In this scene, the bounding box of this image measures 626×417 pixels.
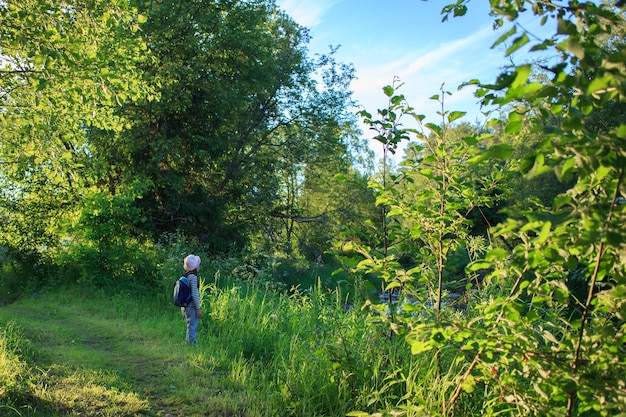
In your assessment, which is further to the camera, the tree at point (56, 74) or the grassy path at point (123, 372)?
the tree at point (56, 74)

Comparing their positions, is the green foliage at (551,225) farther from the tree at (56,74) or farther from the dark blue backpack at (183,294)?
the tree at (56,74)

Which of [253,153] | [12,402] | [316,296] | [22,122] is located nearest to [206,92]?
[253,153]

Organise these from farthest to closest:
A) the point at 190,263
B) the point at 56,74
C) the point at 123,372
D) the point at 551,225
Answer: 1. the point at 190,263
2. the point at 56,74
3. the point at 123,372
4. the point at 551,225

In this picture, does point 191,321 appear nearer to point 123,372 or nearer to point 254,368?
point 123,372

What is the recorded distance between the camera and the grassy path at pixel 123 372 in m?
4.24

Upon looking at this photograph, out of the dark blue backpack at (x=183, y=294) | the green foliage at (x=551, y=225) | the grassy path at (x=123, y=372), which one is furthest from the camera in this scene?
the dark blue backpack at (x=183, y=294)

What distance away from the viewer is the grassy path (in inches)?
167

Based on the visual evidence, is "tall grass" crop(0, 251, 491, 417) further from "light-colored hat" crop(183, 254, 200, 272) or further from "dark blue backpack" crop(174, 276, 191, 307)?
"light-colored hat" crop(183, 254, 200, 272)

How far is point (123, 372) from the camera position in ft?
17.4

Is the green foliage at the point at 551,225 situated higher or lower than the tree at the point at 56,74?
lower

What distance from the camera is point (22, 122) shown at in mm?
6840

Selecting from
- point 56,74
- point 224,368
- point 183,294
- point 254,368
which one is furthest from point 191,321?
point 56,74

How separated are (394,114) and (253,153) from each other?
17.6 metres

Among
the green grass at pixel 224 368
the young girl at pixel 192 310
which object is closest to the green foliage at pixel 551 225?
the green grass at pixel 224 368
